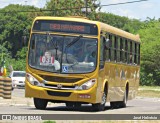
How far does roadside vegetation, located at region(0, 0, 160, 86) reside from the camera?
76625 mm

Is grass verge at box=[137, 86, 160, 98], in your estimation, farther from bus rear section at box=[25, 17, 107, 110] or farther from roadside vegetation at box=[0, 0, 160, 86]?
bus rear section at box=[25, 17, 107, 110]

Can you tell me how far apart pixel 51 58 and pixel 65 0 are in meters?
54.6

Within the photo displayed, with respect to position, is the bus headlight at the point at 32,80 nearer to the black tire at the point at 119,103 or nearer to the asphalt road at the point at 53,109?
the asphalt road at the point at 53,109

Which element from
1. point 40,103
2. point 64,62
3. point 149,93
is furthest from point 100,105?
point 149,93

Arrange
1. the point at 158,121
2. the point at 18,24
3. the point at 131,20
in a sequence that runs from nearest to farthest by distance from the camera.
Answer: the point at 158,121, the point at 18,24, the point at 131,20

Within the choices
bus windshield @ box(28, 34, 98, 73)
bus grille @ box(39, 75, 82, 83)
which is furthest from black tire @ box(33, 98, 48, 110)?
bus windshield @ box(28, 34, 98, 73)

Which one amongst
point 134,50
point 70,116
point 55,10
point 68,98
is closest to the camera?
point 70,116

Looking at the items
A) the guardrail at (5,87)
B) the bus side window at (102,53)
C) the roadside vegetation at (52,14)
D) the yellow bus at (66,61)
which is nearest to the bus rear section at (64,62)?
the yellow bus at (66,61)

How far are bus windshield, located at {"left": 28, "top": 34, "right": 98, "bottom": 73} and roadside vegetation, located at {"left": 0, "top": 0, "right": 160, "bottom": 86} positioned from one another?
1410 inches

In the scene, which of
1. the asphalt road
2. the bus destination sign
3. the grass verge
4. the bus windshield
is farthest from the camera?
the grass verge

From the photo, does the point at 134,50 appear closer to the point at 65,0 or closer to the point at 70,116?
the point at 70,116

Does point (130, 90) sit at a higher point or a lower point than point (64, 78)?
lower

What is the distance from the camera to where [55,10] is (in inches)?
2958

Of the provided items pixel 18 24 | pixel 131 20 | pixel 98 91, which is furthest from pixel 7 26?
pixel 98 91
